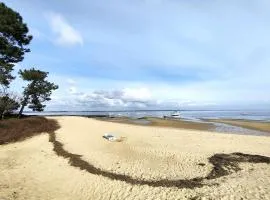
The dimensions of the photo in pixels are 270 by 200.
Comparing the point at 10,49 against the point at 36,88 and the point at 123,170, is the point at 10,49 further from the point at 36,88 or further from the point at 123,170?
the point at 123,170

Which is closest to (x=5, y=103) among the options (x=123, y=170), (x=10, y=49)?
(x=10, y=49)

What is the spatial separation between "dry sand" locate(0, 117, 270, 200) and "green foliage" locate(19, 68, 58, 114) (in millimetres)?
19240

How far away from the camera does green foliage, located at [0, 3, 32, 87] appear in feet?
92.1

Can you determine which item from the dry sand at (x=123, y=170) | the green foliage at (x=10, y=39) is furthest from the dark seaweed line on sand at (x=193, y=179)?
the green foliage at (x=10, y=39)

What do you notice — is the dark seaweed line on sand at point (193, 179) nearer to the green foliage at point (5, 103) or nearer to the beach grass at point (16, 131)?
the beach grass at point (16, 131)

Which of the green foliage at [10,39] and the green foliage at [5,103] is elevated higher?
the green foliage at [10,39]

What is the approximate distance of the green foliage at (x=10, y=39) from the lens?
2806 cm

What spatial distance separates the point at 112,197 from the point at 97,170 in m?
3.56

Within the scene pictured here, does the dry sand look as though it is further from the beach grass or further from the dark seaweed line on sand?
the beach grass

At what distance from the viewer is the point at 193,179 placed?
12.1 metres

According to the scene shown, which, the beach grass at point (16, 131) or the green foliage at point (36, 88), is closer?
the beach grass at point (16, 131)

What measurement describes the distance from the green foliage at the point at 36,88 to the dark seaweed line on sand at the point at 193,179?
21795mm

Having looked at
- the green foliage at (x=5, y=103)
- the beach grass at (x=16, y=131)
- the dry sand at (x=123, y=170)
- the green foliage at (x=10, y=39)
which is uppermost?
the green foliage at (x=10, y=39)

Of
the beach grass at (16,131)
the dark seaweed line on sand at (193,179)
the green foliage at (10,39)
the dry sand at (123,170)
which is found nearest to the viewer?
the dry sand at (123,170)
